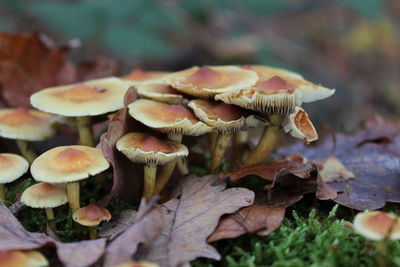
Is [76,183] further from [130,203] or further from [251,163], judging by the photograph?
[251,163]

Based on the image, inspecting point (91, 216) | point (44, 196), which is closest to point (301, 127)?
point (91, 216)

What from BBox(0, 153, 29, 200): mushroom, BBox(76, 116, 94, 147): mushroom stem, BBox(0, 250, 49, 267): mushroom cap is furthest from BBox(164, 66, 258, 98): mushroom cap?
BBox(0, 250, 49, 267): mushroom cap

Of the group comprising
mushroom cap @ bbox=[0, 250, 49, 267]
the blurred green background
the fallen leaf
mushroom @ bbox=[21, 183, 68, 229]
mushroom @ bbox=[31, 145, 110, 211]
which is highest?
mushroom @ bbox=[31, 145, 110, 211]

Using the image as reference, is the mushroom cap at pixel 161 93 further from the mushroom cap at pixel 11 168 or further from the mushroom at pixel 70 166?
the mushroom cap at pixel 11 168

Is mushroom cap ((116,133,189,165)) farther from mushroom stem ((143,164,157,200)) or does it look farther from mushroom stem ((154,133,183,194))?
mushroom stem ((154,133,183,194))

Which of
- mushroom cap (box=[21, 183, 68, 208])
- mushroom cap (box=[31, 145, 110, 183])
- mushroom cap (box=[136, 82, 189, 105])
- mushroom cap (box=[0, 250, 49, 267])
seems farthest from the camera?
mushroom cap (box=[136, 82, 189, 105])

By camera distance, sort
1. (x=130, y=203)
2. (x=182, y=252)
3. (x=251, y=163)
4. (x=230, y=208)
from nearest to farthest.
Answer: (x=182, y=252) → (x=230, y=208) → (x=130, y=203) → (x=251, y=163)

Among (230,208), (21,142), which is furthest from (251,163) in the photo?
(21,142)
